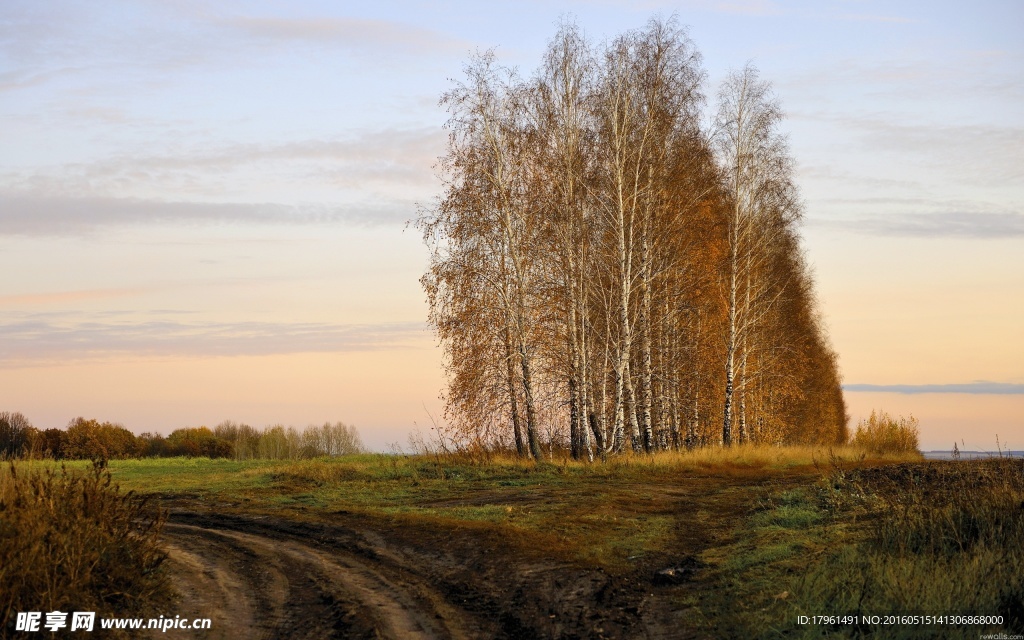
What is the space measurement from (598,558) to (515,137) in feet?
58.5

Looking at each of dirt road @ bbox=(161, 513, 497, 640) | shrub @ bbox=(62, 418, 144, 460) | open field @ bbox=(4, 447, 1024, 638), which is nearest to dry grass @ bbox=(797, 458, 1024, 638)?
open field @ bbox=(4, 447, 1024, 638)

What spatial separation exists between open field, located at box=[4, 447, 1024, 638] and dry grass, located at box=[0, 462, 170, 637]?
0.57 m

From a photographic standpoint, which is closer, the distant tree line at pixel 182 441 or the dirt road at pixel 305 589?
the dirt road at pixel 305 589

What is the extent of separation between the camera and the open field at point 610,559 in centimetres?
809

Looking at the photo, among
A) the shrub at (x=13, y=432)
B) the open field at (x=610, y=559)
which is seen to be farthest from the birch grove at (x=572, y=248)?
the shrub at (x=13, y=432)

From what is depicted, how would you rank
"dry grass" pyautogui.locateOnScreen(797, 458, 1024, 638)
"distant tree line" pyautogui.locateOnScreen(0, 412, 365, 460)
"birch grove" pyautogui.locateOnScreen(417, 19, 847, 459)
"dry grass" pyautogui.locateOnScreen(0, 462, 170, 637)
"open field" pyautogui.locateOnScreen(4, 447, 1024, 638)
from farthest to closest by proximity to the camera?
"distant tree line" pyautogui.locateOnScreen(0, 412, 365, 460) < "birch grove" pyautogui.locateOnScreen(417, 19, 847, 459) < "open field" pyautogui.locateOnScreen(4, 447, 1024, 638) < "dry grass" pyautogui.locateOnScreen(797, 458, 1024, 638) < "dry grass" pyautogui.locateOnScreen(0, 462, 170, 637)

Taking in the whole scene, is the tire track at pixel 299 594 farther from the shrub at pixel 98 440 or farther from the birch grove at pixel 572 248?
the shrub at pixel 98 440

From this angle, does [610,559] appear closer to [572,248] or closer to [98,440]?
[572,248]

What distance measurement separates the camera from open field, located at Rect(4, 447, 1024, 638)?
26.5 feet

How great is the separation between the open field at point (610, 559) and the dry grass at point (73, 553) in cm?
57

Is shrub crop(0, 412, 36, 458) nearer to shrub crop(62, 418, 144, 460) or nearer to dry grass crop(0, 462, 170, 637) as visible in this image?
shrub crop(62, 418, 144, 460)

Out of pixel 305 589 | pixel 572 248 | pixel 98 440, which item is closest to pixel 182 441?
pixel 98 440

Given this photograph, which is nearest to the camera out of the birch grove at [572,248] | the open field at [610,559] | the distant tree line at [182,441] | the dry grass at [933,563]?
the dry grass at [933,563]

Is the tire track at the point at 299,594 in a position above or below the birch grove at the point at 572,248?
below
